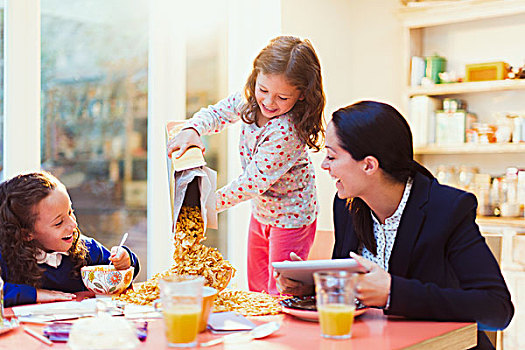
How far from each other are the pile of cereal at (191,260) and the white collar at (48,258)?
25 cm

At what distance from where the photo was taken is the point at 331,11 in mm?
A: 4312

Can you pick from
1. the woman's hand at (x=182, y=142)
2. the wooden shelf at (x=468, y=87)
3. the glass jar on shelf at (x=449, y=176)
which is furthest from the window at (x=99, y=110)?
the glass jar on shelf at (x=449, y=176)

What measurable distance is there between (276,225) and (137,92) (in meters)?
1.41

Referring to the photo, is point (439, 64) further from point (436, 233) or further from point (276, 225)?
point (436, 233)

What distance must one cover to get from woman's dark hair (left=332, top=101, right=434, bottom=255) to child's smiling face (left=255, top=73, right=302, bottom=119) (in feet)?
1.31

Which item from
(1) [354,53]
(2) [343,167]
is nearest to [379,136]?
(2) [343,167]

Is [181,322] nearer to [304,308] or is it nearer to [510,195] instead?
[304,308]

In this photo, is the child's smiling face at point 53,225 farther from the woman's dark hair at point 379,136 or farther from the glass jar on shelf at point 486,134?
the glass jar on shelf at point 486,134

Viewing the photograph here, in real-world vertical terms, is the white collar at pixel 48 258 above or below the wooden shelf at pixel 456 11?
below

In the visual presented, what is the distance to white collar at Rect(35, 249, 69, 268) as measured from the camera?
1867mm

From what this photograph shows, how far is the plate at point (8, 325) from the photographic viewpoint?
1382mm

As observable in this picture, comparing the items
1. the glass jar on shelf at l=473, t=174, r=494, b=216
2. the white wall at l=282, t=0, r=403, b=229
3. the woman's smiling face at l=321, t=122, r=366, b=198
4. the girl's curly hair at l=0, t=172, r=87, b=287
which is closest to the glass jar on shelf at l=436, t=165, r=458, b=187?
the glass jar on shelf at l=473, t=174, r=494, b=216

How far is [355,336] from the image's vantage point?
1.34m

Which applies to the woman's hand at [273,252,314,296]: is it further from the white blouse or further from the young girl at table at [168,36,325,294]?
the young girl at table at [168,36,325,294]
